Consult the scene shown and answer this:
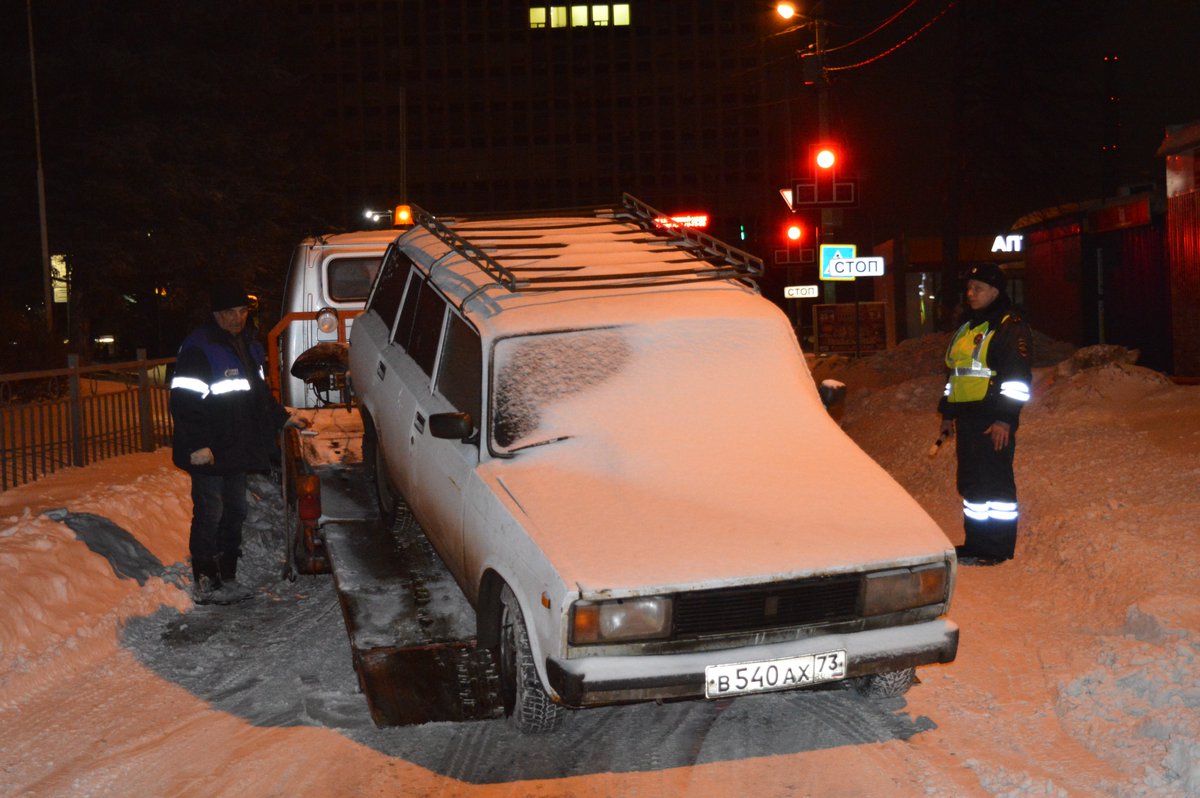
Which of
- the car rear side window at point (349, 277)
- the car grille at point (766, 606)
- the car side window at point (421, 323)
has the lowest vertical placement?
the car grille at point (766, 606)

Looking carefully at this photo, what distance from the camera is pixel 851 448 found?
624 cm

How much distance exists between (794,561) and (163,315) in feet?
140

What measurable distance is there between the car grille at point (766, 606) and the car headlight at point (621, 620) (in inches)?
2.3

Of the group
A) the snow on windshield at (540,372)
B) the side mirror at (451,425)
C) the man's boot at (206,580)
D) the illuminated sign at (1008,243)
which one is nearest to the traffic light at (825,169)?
the illuminated sign at (1008,243)

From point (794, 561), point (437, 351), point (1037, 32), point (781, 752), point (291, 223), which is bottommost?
point (781, 752)

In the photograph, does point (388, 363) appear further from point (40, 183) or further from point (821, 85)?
point (40, 183)

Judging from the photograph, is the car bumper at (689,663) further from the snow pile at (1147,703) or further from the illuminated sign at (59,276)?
the illuminated sign at (59,276)

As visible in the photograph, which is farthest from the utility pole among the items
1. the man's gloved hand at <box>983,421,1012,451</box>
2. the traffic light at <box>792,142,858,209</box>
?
the man's gloved hand at <box>983,421,1012,451</box>

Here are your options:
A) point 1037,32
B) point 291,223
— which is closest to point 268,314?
point 291,223

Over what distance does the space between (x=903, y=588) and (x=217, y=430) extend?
4.66 m

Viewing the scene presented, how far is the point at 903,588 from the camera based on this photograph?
17.4 feet

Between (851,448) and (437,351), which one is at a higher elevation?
(437,351)

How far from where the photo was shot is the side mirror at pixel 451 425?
6000mm

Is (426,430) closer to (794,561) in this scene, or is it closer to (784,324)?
(784,324)
